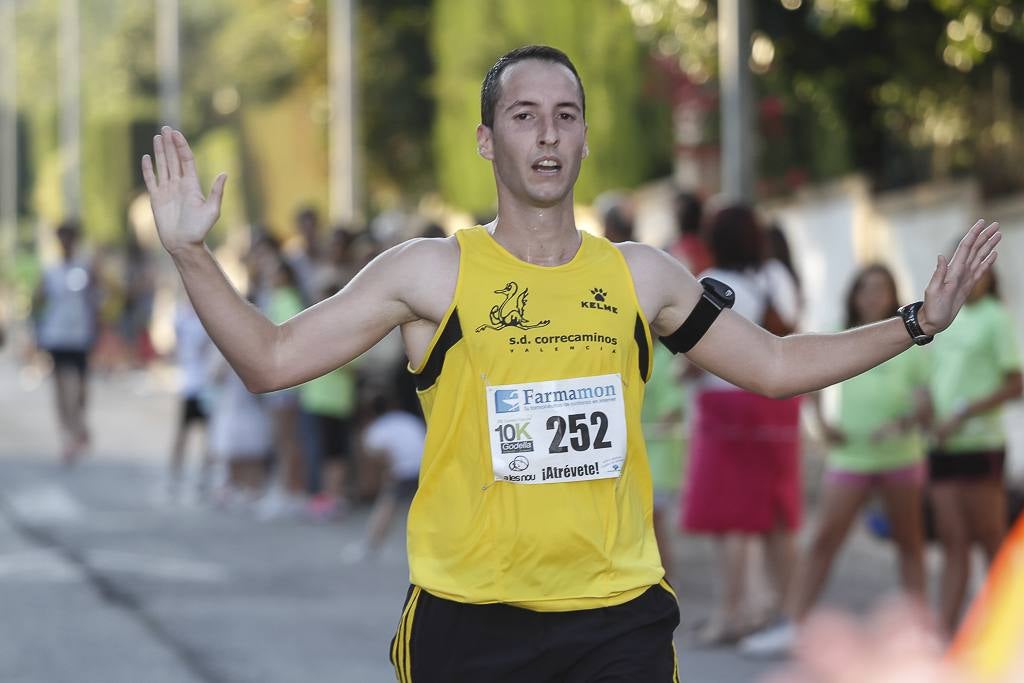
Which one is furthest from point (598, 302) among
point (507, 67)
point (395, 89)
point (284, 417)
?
point (395, 89)

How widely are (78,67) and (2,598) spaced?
38.2 meters

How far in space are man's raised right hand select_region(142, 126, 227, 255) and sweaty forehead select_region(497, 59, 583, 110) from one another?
2.16 ft

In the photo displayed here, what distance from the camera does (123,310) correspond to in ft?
103

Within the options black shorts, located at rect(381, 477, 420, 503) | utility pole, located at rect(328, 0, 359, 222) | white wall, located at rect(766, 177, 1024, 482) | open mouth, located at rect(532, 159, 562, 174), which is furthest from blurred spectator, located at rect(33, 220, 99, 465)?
open mouth, located at rect(532, 159, 562, 174)

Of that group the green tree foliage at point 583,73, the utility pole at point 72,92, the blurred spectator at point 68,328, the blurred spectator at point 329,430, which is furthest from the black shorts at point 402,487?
the utility pole at point 72,92

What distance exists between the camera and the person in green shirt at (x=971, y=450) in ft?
28.0

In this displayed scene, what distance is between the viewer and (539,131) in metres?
4.32

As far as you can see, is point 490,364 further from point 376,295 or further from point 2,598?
point 2,598

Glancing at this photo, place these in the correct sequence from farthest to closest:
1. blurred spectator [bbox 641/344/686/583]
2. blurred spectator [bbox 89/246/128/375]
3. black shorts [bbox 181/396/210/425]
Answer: blurred spectator [bbox 89/246/128/375]
black shorts [bbox 181/396/210/425]
blurred spectator [bbox 641/344/686/583]

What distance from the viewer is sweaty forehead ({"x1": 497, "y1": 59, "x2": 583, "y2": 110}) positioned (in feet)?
14.3

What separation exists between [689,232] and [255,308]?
6382 millimetres

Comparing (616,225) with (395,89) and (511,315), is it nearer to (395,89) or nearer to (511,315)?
(511,315)

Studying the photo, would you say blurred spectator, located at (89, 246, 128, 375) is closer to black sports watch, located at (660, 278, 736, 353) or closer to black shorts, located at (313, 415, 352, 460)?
black shorts, located at (313, 415, 352, 460)

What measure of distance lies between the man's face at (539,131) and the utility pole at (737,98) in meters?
8.54
